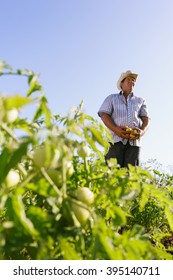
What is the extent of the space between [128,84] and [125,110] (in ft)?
1.43

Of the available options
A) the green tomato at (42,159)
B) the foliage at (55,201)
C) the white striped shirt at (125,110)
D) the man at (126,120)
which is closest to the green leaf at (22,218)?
the foliage at (55,201)

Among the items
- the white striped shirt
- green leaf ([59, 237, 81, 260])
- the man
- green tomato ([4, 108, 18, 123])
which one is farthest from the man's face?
green leaf ([59, 237, 81, 260])

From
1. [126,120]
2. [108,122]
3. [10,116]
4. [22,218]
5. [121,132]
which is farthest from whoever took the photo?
[126,120]

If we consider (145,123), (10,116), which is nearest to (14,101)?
(10,116)

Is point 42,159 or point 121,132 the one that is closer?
point 42,159

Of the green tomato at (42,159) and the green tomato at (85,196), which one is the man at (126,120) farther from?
the green tomato at (42,159)

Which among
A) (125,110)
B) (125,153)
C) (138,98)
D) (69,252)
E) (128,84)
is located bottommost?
(69,252)

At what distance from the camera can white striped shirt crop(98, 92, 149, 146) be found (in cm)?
441

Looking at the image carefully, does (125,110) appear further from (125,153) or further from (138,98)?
(125,153)

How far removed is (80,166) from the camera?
57.6 inches

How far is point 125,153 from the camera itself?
4336mm

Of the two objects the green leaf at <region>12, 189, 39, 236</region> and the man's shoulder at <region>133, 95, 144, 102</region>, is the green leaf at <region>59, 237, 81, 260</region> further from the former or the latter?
the man's shoulder at <region>133, 95, 144, 102</region>
